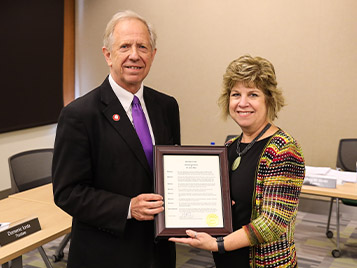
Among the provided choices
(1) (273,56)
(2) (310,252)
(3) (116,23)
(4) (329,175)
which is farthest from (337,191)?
(3) (116,23)

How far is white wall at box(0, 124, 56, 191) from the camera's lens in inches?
232

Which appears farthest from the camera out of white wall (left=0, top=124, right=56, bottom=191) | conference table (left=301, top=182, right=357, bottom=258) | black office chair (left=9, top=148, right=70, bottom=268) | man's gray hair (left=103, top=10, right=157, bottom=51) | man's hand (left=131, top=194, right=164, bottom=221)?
white wall (left=0, top=124, right=56, bottom=191)

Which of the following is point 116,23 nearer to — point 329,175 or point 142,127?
point 142,127

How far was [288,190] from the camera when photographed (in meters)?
1.81

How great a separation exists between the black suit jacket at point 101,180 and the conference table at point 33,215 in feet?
2.22

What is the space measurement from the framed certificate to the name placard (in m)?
1.16

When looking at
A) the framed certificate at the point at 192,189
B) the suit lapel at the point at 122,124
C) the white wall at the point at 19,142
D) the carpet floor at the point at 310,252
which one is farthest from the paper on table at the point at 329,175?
the white wall at the point at 19,142

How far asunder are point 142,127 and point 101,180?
291 mm

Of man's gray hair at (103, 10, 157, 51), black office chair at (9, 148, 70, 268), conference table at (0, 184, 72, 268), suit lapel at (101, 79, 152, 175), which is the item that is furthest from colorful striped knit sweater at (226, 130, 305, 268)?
black office chair at (9, 148, 70, 268)

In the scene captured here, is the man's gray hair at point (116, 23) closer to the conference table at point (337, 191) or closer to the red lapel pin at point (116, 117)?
the red lapel pin at point (116, 117)

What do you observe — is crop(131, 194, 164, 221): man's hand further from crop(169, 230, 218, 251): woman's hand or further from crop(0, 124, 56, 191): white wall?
crop(0, 124, 56, 191): white wall

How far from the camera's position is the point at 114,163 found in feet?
6.03

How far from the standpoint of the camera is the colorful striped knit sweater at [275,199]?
180 centimetres

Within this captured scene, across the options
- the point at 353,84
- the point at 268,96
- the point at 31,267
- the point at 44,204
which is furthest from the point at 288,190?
the point at 353,84
